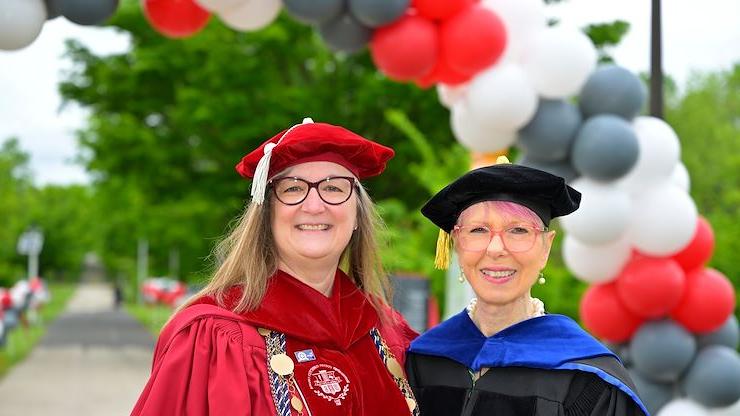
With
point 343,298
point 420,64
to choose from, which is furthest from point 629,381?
point 420,64

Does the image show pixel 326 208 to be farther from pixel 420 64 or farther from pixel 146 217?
pixel 146 217

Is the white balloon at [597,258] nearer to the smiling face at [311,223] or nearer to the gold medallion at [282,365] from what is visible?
the smiling face at [311,223]

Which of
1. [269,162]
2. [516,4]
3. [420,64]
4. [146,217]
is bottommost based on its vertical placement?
[146,217]

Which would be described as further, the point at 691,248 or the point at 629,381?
the point at 691,248

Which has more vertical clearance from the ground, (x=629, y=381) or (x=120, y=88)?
(x=120, y=88)

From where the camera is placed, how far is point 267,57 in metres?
16.7

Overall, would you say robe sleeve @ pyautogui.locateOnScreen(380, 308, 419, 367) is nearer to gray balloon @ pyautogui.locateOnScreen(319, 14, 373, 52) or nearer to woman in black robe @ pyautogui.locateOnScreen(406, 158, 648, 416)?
woman in black robe @ pyautogui.locateOnScreen(406, 158, 648, 416)

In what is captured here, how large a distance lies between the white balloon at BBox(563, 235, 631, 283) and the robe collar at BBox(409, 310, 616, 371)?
11.6ft

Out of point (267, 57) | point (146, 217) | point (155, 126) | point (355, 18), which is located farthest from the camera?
point (146, 217)

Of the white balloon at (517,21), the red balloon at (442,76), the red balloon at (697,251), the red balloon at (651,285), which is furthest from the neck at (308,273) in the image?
the red balloon at (697,251)

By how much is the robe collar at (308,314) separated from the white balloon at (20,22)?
3513mm

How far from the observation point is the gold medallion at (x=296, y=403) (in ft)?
9.76

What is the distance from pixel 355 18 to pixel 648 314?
2.75 metres

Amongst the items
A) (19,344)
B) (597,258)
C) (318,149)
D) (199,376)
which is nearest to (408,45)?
(597,258)
